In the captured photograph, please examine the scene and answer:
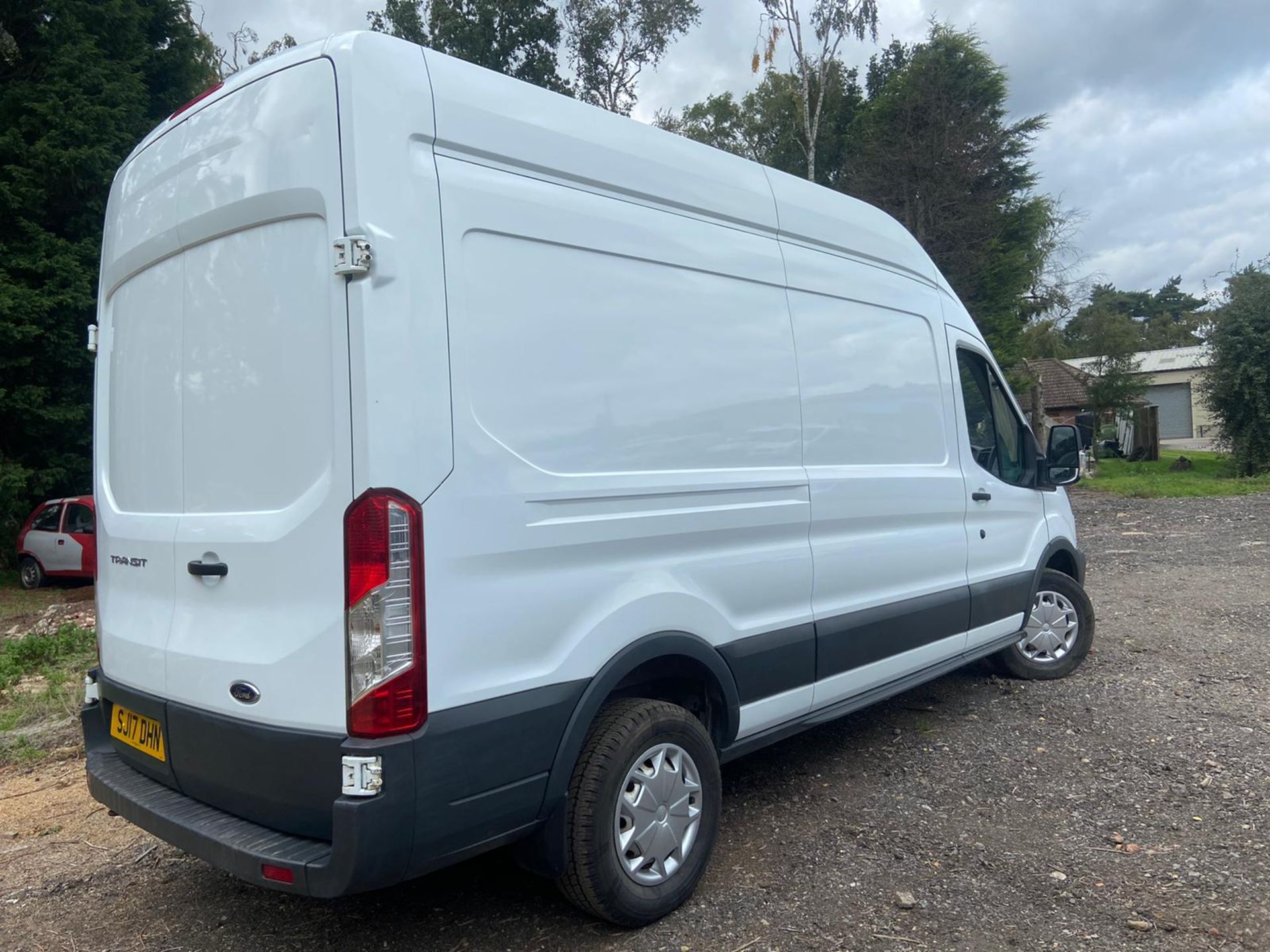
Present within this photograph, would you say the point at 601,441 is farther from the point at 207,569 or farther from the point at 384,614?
the point at 207,569

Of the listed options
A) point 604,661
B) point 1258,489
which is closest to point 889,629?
point 604,661

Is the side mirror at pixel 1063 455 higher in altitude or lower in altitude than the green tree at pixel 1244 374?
lower

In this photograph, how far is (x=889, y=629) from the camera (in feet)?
14.1

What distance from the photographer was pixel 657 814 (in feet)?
10.2

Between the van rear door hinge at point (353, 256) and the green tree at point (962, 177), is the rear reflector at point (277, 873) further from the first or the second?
the green tree at point (962, 177)

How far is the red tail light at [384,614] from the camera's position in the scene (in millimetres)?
2457

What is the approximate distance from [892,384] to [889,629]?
45.9 inches

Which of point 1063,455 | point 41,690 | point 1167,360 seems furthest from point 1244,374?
point 1167,360

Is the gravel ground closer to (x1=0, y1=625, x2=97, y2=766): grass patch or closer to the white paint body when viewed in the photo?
(x1=0, y1=625, x2=97, y2=766): grass patch

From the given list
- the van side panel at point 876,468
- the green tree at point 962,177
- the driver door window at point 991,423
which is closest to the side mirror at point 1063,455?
the driver door window at point 991,423

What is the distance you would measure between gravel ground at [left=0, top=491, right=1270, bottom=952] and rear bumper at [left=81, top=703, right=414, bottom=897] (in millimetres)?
617

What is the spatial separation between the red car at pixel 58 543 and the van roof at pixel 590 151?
12.3m

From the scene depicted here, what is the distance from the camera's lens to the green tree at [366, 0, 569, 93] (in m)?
26.2

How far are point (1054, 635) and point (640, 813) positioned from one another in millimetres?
3908
